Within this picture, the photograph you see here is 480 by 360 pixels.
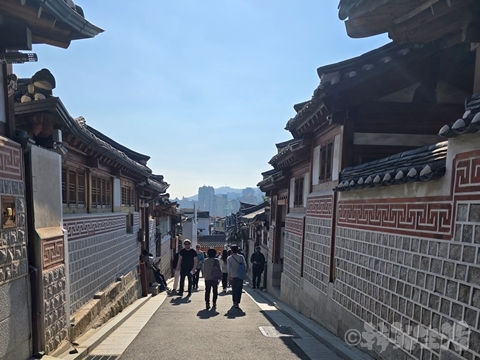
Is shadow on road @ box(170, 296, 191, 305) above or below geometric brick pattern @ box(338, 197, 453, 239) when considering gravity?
below

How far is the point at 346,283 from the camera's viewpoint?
20.8 feet

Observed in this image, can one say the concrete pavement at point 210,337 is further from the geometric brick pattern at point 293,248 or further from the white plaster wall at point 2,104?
the white plaster wall at point 2,104

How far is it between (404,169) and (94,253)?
7180 mm

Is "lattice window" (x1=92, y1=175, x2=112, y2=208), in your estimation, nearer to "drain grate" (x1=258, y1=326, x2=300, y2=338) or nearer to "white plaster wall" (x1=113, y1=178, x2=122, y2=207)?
"white plaster wall" (x1=113, y1=178, x2=122, y2=207)

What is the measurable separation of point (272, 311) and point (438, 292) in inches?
246

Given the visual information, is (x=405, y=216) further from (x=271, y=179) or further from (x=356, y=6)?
(x=271, y=179)

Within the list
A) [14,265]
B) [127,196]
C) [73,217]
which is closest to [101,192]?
[73,217]

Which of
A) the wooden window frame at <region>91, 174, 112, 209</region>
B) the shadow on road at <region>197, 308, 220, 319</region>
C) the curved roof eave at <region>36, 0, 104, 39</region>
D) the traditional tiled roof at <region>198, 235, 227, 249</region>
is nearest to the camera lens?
the curved roof eave at <region>36, 0, 104, 39</region>

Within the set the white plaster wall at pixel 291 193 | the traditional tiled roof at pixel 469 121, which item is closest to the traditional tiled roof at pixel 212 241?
the white plaster wall at pixel 291 193

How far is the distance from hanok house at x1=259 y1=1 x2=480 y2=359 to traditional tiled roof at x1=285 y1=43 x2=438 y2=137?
0.08 ft

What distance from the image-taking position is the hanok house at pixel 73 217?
14.8ft

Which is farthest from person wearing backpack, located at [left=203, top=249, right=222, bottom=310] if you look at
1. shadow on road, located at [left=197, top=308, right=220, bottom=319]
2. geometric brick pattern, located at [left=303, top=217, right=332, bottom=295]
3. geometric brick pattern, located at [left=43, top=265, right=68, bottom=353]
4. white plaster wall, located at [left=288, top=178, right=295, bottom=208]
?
white plaster wall, located at [left=288, top=178, right=295, bottom=208]

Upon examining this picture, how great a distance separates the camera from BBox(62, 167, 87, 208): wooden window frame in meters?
6.68

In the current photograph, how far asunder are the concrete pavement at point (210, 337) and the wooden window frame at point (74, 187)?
2.75m
